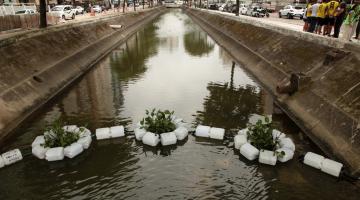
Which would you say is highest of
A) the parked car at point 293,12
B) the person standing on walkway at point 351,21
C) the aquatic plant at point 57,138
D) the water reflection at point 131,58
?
the parked car at point 293,12

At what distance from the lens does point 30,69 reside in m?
17.2

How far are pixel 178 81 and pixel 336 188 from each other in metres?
13.3

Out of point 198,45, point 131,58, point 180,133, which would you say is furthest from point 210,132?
point 198,45

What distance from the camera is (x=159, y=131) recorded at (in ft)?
39.2

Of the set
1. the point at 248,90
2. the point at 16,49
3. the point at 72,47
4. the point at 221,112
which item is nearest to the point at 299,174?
the point at 221,112

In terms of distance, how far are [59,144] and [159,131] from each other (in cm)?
374

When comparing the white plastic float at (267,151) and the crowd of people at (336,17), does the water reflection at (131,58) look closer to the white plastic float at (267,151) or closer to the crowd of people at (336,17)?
the white plastic float at (267,151)

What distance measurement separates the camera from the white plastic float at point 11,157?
33.7 ft

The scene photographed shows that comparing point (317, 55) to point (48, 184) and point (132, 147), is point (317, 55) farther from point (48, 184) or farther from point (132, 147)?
point (48, 184)

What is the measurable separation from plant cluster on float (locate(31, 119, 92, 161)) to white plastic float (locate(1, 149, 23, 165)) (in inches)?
19.8

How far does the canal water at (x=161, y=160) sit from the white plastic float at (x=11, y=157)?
0.70ft

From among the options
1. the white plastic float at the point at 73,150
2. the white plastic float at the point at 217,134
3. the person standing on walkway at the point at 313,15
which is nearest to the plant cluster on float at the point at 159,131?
the white plastic float at the point at 217,134

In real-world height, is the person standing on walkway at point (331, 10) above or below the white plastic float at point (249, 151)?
above

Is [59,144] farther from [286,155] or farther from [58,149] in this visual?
[286,155]
